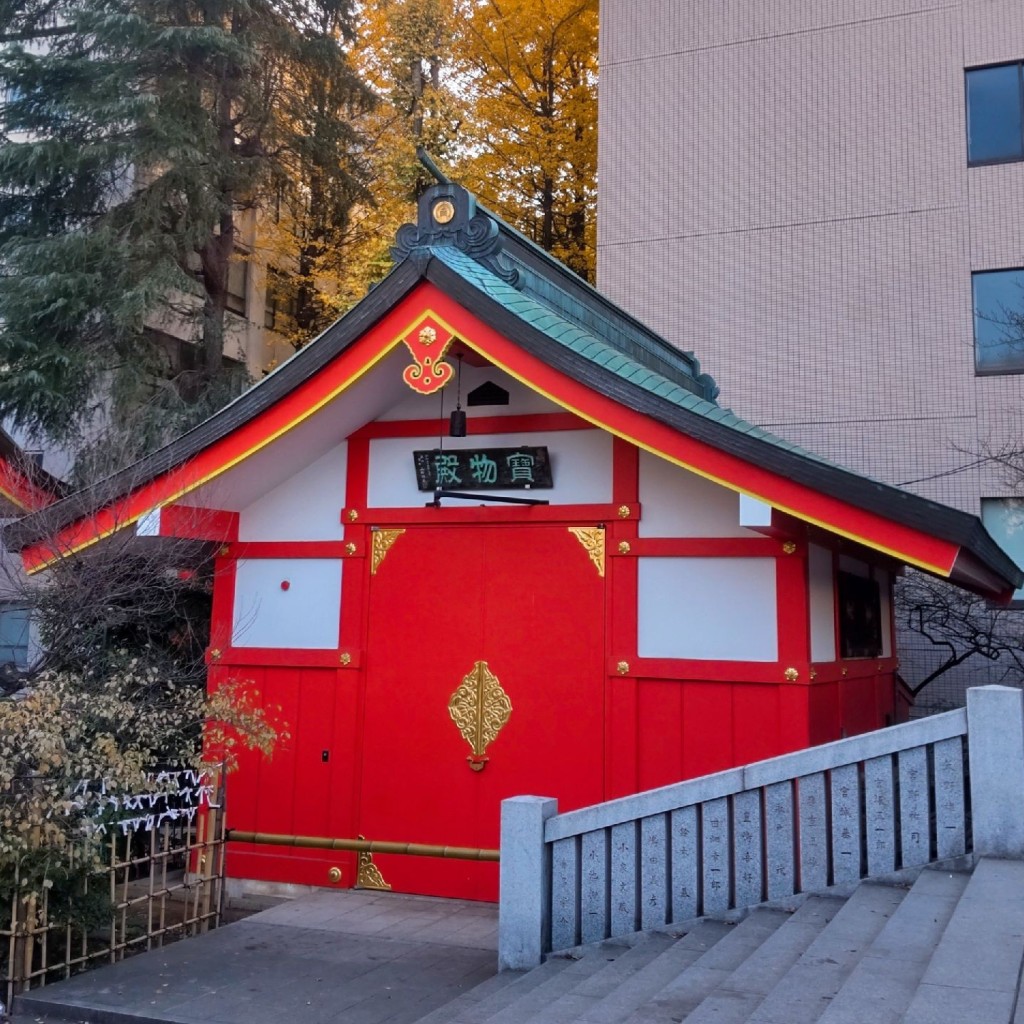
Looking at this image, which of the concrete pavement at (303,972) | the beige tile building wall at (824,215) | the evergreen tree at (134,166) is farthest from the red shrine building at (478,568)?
the evergreen tree at (134,166)

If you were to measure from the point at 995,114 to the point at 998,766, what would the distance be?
44.6 ft

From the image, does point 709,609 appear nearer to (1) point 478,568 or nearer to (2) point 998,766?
(1) point 478,568

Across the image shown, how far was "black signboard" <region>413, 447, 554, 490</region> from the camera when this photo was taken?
27.2 ft

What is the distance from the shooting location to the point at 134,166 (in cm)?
1633

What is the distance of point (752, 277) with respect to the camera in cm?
1681

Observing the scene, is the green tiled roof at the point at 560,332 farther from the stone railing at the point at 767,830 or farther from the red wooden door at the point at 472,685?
the stone railing at the point at 767,830

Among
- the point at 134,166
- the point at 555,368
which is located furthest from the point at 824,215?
the point at 555,368

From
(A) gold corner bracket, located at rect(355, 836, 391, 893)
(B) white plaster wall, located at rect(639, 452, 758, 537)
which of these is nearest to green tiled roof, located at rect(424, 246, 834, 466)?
(B) white plaster wall, located at rect(639, 452, 758, 537)

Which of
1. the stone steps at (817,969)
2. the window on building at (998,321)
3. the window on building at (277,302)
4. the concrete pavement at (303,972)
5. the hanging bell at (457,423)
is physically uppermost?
the window on building at (277,302)

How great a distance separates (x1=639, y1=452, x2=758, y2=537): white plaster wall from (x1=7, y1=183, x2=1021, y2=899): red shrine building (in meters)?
0.02

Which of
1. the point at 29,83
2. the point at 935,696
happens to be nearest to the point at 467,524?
the point at 935,696

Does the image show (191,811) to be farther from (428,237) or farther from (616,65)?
(616,65)

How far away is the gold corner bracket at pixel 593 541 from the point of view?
8070 mm

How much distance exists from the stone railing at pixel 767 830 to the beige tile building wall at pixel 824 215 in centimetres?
1024
